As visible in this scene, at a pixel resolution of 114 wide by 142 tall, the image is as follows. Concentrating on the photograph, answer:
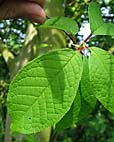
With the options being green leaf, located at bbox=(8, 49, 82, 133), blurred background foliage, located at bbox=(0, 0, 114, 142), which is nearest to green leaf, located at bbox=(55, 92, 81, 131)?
green leaf, located at bbox=(8, 49, 82, 133)

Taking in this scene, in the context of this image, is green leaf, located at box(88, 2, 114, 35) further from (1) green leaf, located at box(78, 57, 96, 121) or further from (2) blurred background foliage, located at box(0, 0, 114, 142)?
Answer: (2) blurred background foliage, located at box(0, 0, 114, 142)

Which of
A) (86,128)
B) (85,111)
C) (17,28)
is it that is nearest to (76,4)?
(17,28)

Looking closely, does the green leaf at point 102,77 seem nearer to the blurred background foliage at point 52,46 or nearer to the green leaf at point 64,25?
the green leaf at point 64,25

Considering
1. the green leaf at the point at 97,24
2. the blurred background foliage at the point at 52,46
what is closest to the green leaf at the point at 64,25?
the green leaf at the point at 97,24

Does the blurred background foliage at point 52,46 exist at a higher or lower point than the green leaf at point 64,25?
lower

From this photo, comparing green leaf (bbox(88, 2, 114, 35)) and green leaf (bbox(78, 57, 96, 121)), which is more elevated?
green leaf (bbox(88, 2, 114, 35))

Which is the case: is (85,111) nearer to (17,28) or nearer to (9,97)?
(9,97)
